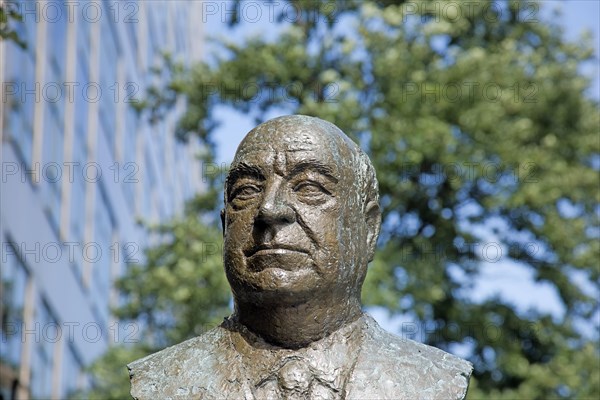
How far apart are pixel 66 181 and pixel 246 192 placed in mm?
21249

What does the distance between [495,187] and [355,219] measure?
13.2 meters

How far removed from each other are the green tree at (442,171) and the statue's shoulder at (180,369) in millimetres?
11147

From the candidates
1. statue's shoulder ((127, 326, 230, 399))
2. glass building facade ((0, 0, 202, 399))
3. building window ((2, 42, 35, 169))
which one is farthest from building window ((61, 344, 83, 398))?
statue's shoulder ((127, 326, 230, 399))

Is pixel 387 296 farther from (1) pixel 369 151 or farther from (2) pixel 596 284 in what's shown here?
(2) pixel 596 284

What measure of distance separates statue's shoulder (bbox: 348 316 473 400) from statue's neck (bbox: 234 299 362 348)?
0.23m

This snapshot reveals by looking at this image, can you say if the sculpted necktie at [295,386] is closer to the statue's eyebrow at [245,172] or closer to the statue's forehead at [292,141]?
the statue's eyebrow at [245,172]

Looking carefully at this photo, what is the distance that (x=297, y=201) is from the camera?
664 centimetres

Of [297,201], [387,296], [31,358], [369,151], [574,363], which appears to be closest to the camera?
[297,201]

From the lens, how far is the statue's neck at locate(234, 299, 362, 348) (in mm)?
6605

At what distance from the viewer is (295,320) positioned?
21.7ft

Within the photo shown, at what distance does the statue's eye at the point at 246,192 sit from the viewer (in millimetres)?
6738

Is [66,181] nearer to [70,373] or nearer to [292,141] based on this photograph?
[70,373]

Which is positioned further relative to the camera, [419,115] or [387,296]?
[419,115]

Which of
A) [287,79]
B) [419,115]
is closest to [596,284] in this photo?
[419,115]
